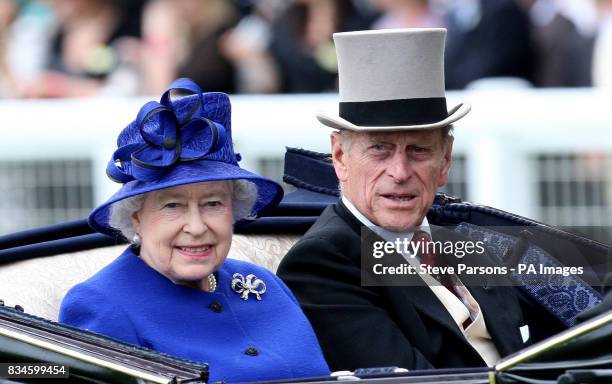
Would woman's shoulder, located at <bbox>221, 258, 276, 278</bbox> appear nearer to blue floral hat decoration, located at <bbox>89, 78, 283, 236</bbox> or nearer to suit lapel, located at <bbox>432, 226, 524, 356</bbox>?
blue floral hat decoration, located at <bbox>89, 78, 283, 236</bbox>

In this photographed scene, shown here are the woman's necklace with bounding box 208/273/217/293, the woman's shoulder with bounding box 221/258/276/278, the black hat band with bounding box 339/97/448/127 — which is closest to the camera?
the woman's necklace with bounding box 208/273/217/293

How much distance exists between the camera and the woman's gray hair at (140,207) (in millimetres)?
3385

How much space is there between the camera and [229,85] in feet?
26.2

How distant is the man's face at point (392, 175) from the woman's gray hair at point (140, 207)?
29 cm

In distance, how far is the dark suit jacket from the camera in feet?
11.6

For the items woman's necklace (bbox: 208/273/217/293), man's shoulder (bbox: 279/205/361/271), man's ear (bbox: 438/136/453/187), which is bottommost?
woman's necklace (bbox: 208/273/217/293)

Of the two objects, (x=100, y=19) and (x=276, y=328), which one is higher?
(x=100, y=19)

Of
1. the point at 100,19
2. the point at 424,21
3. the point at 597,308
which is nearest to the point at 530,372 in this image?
the point at 597,308

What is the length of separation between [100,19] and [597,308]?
17.4 ft

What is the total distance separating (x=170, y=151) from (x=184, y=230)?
18 centimetres

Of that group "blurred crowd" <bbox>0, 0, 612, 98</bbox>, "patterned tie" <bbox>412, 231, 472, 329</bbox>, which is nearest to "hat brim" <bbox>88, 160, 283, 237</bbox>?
"patterned tie" <bbox>412, 231, 472, 329</bbox>

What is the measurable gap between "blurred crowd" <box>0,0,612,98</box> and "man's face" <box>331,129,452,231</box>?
13.0 feet

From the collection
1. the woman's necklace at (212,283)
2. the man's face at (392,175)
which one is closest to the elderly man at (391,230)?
the man's face at (392,175)

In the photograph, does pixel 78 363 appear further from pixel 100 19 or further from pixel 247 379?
pixel 100 19
